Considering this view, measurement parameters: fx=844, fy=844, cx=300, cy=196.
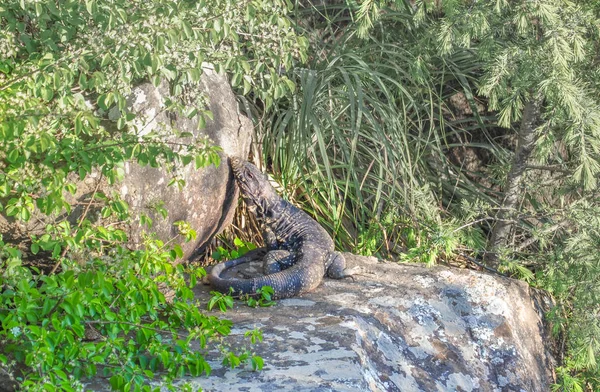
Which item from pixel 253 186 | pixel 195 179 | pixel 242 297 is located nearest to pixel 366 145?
pixel 253 186

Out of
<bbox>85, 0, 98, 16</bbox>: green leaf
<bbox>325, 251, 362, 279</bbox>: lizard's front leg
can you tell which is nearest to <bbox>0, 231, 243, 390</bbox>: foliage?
<bbox>85, 0, 98, 16</bbox>: green leaf

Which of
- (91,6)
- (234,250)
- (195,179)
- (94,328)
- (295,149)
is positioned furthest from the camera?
(295,149)

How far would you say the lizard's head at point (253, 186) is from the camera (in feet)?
19.1

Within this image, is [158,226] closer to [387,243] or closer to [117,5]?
[117,5]

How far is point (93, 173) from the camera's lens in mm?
4910

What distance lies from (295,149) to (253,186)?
70 cm

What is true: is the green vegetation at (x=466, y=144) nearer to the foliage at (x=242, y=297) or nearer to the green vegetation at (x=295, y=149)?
the green vegetation at (x=295, y=149)

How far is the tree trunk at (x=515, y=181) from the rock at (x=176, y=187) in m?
1.96

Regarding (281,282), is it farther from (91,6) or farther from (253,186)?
(91,6)

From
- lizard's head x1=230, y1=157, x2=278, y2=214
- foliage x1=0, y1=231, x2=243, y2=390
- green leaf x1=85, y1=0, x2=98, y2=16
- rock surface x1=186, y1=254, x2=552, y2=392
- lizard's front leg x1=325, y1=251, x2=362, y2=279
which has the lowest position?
rock surface x1=186, y1=254, x2=552, y2=392

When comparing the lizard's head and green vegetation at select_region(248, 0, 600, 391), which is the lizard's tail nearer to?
the lizard's head

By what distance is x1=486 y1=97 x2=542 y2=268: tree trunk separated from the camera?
604cm

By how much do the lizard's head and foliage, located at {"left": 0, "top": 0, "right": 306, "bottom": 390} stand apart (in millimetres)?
923

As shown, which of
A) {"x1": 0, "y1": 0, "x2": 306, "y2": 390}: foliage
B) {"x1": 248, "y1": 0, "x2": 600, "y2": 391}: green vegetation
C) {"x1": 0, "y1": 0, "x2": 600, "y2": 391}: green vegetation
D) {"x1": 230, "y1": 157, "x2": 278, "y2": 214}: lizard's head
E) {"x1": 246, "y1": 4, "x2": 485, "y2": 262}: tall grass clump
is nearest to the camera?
{"x1": 0, "y1": 0, "x2": 306, "y2": 390}: foliage
